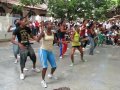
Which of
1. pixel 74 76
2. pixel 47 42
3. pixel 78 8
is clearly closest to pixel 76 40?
pixel 74 76

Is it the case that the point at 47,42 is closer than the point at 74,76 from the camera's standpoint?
Yes

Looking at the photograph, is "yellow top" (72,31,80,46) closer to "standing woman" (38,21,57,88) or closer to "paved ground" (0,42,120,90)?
"paved ground" (0,42,120,90)

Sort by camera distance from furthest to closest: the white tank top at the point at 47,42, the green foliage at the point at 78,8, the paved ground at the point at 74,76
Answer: the green foliage at the point at 78,8 → the white tank top at the point at 47,42 → the paved ground at the point at 74,76

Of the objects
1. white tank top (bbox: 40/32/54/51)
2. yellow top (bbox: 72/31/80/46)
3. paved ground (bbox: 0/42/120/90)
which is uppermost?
white tank top (bbox: 40/32/54/51)

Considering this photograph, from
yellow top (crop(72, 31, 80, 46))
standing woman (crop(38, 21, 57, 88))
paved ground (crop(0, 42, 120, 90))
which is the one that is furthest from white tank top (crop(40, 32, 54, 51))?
yellow top (crop(72, 31, 80, 46))

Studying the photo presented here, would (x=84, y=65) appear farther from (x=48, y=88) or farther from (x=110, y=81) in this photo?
(x=48, y=88)

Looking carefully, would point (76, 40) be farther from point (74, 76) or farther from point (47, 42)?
point (47, 42)

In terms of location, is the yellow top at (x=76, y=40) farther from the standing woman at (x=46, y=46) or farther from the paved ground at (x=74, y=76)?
the standing woman at (x=46, y=46)

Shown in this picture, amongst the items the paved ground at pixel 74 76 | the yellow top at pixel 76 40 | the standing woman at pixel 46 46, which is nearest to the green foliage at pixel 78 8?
the paved ground at pixel 74 76

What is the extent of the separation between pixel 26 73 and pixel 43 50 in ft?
5.59

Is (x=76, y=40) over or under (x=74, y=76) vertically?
over

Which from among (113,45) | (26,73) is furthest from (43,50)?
(113,45)

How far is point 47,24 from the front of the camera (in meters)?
8.33

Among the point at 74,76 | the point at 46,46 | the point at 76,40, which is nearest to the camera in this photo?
the point at 46,46
